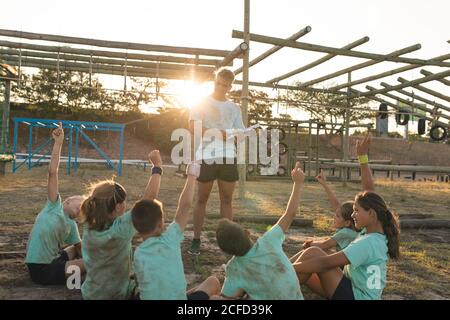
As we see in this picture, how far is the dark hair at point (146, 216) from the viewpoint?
2.32 metres

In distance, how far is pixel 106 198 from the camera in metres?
2.61

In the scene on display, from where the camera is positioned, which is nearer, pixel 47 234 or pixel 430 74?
pixel 47 234

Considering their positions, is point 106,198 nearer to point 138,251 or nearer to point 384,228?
point 138,251

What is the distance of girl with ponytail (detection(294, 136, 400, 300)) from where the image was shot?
2.55 m

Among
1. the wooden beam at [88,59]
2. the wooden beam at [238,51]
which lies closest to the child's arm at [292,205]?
the wooden beam at [238,51]

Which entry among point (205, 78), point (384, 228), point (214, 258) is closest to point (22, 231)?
point (214, 258)

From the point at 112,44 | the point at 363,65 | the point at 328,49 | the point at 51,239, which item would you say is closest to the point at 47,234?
the point at 51,239

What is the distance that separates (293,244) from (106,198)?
2.78 meters

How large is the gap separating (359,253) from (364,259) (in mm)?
51

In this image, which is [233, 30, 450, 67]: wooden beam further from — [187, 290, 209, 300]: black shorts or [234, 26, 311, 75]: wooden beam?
[187, 290, 209, 300]: black shorts

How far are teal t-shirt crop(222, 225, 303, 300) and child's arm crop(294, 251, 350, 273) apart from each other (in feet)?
1.19

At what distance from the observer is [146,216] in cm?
232

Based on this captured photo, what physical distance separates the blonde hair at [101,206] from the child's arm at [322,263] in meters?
1.30

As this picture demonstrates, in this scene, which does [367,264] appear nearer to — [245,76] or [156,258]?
[156,258]
